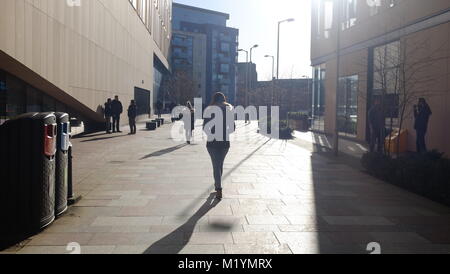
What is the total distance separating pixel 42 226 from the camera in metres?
5.62

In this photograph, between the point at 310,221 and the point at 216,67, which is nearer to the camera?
the point at 310,221

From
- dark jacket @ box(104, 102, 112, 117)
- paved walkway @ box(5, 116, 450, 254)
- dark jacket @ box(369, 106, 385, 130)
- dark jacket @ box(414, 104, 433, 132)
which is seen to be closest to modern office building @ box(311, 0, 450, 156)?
dark jacket @ box(414, 104, 433, 132)

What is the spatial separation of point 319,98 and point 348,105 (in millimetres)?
6755

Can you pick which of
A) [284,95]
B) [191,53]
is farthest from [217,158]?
[191,53]

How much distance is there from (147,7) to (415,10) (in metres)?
28.3

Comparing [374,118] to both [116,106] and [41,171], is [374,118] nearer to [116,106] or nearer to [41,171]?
[41,171]

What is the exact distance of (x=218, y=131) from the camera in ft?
25.8

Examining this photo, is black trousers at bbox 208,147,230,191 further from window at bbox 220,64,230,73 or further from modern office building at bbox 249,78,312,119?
window at bbox 220,64,230,73

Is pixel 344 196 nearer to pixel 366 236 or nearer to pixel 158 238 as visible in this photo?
pixel 366 236

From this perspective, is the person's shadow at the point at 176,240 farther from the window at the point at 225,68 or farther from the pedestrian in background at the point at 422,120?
the window at the point at 225,68

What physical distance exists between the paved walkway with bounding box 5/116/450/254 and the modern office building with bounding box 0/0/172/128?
435 cm

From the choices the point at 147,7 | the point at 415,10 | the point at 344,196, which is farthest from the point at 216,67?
the point at 344,196
